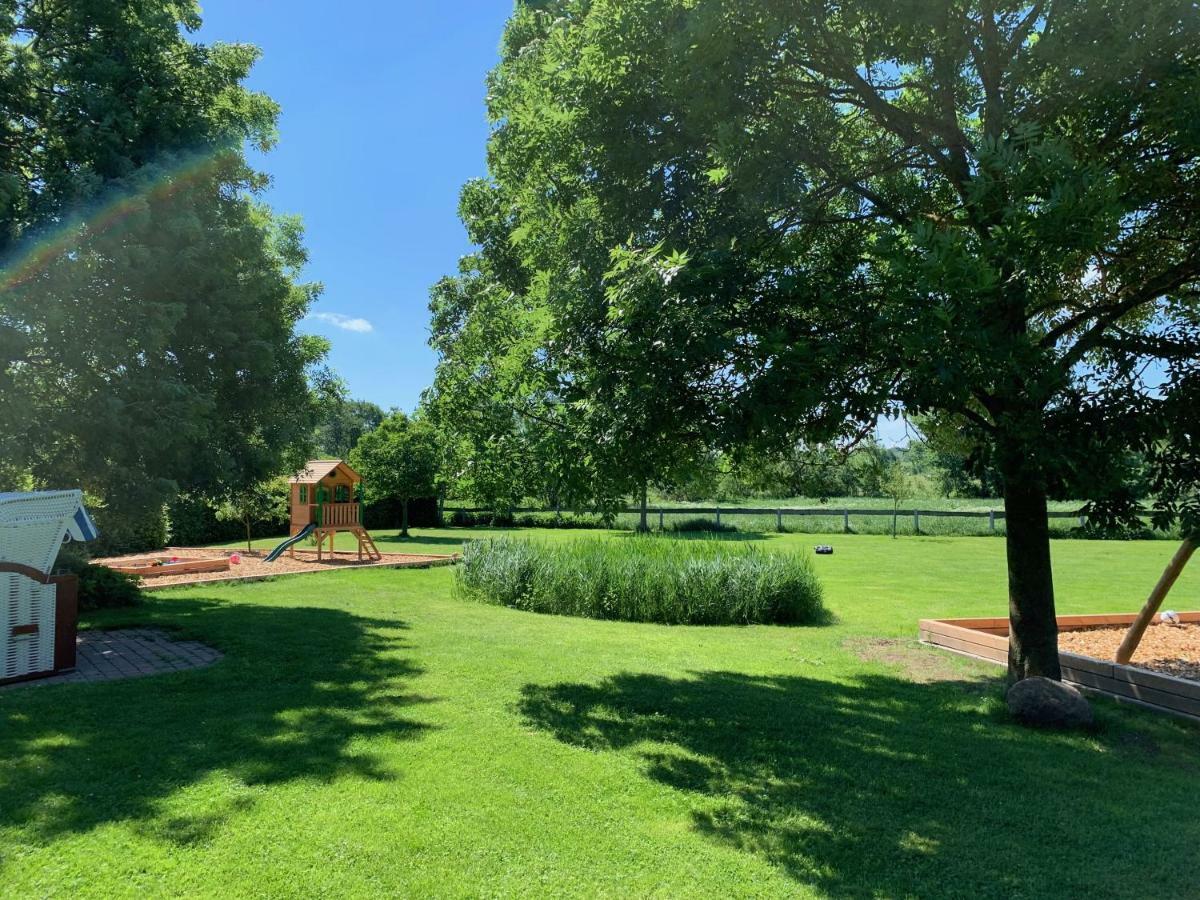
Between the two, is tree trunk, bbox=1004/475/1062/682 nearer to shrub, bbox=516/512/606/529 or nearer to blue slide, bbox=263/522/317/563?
blue slide, bbox=263/522/317/563

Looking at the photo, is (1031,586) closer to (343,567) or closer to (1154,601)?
(1154,601)

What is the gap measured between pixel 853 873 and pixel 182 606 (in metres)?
11.1

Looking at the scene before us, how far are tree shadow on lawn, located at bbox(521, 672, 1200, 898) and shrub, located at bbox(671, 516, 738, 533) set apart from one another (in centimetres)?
2853

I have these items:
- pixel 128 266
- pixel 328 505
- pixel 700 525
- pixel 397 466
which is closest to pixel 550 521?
pixel 700 525

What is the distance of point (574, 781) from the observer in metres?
4.54

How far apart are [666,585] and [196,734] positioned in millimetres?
7431

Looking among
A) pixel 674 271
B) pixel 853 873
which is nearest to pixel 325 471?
pixel 674 271

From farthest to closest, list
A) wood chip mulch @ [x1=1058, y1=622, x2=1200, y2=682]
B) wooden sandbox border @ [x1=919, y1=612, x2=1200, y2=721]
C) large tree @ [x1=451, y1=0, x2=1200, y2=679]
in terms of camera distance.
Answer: wood chip mulch @ [x1=1058, y1=622, x2=1200, y2=682] → wooden sandbox border @ [x1=919, y1=612, x2=1200, y2=721] → large tree @ [x1=451, y1=0, x2=1200, y2=679]

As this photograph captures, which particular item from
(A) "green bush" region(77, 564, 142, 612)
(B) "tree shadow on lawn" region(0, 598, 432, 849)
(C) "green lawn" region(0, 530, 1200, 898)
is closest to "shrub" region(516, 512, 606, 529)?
(A) "green bush" region(77, 564, 142, 612)

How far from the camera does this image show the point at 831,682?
7492 millimetres

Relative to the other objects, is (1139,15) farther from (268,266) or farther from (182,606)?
(182,606)

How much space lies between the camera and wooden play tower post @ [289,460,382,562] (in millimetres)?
20359

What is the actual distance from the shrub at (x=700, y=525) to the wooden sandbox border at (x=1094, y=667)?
25.4 meters

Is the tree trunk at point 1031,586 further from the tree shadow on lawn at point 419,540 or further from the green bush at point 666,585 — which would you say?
the tree shadow on lawn at point 419,540
